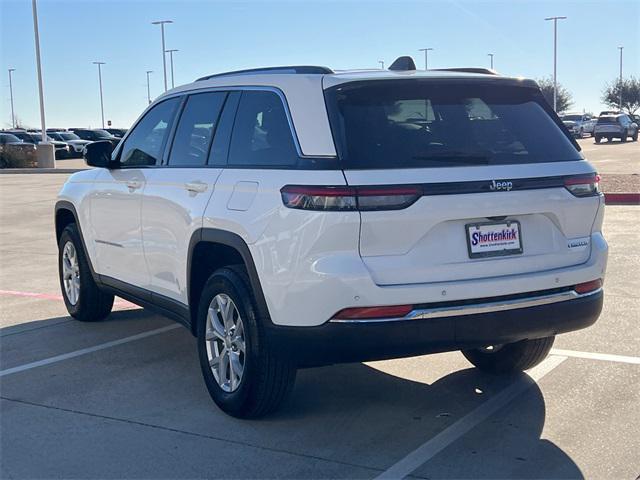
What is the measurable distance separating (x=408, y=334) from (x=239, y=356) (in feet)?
3.69

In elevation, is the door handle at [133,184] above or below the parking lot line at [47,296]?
above

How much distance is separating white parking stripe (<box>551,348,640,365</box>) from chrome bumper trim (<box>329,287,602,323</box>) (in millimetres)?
1407

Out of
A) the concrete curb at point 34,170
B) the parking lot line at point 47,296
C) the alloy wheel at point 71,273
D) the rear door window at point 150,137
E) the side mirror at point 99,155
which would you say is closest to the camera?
the rear door window at point 150,137

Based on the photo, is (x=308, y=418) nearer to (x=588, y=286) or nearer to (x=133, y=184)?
(x=588, y=286)

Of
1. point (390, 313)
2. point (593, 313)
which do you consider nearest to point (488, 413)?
point (593, 313)

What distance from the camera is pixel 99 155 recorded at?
6477mm

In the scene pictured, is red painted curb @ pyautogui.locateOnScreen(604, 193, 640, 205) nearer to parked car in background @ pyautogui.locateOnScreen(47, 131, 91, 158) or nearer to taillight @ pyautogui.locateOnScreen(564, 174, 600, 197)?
taillight @ pyautogui.locateOnScreen(564, 174, 600, 197)

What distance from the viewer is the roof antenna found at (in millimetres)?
5109

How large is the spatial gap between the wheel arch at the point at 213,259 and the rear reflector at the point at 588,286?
66.7 inches

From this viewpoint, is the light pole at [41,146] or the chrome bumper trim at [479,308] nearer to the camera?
the chrome bumper trim at [479,308]

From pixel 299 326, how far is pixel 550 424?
4.97 feet

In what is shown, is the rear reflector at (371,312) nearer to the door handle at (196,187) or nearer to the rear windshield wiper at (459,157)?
the rear windshield wiper at (459,157)

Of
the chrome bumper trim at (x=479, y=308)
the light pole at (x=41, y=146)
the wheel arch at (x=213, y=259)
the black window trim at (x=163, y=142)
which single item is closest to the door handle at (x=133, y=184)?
the black window trim at (x=163, y=142)

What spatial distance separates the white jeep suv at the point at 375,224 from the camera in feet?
13.7
